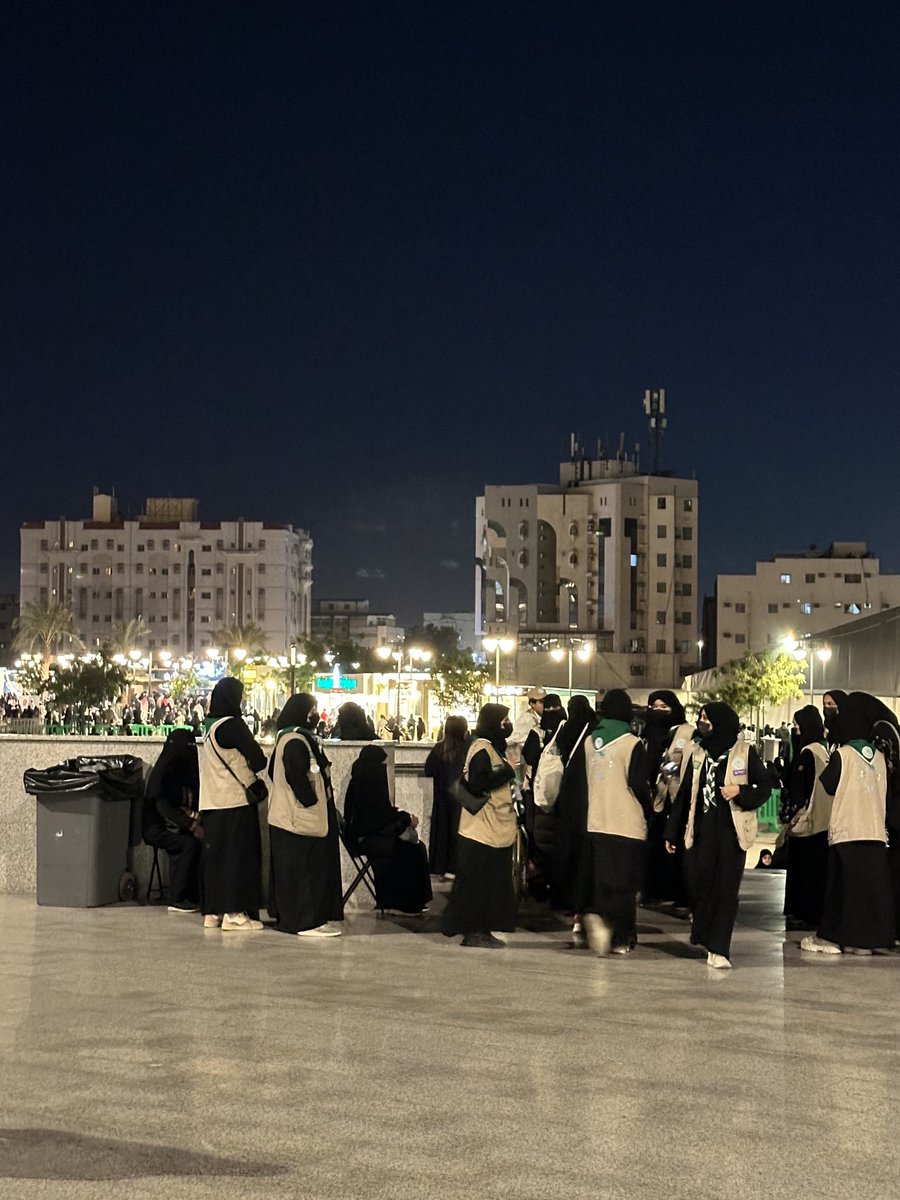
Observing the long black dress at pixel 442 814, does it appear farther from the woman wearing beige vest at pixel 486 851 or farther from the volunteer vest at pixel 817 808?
the volunteer vest at pixel 817 808

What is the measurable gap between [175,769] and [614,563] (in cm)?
10953

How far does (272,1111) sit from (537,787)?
5.89m

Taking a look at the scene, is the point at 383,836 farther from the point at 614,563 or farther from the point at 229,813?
the point at 614,563

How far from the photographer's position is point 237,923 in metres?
10.8

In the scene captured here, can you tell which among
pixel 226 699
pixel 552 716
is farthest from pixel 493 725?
pixel 552 716

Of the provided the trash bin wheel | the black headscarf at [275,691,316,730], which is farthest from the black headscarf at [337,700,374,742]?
the trash bin wheel

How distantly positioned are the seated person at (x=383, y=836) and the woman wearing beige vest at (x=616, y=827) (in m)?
1.81

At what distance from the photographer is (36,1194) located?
473 cm

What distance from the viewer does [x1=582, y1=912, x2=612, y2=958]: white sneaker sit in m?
10.1

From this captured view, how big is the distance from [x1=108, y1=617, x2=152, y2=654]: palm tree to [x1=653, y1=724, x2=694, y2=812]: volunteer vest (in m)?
102

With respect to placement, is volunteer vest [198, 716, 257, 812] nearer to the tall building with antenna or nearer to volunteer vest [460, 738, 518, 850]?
volunteer vest [460, 738, 518, 850]

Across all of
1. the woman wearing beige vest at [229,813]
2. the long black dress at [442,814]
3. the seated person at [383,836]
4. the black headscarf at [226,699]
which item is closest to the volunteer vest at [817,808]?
the seated person at [383,836]

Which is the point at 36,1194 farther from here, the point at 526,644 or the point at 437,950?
the point at 526,644

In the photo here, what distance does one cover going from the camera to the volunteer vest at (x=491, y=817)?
10461mm
